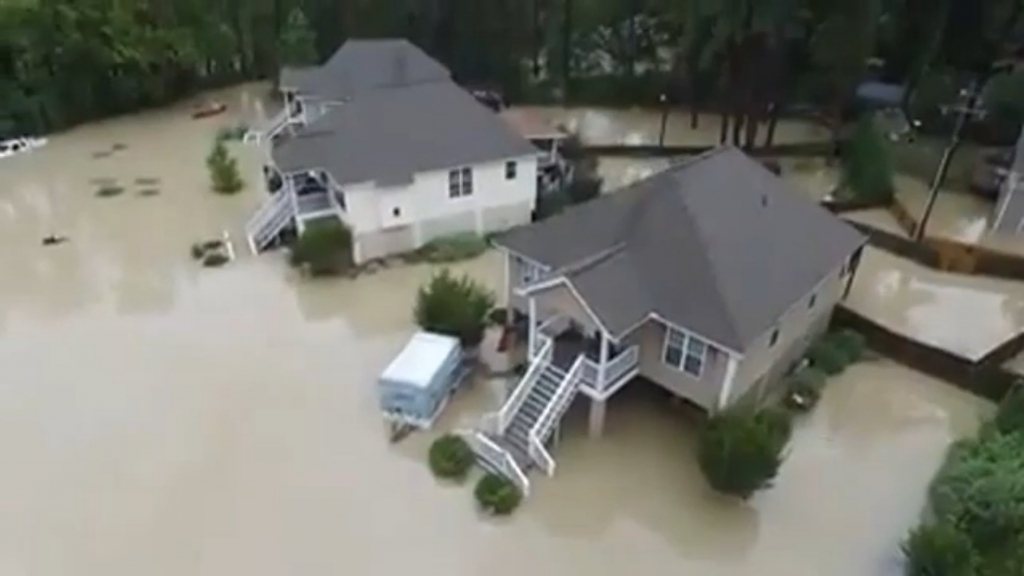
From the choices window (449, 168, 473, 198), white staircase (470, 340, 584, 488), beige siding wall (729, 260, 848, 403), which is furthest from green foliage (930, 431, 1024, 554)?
window (449, 168, 473, 198)

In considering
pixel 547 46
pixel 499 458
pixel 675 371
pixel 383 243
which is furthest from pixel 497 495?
pixel 547 46

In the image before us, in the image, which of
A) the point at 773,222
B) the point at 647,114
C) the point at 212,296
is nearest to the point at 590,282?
the point at 773,222

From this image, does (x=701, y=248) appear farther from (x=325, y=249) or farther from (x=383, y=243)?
(x=325, y=249)

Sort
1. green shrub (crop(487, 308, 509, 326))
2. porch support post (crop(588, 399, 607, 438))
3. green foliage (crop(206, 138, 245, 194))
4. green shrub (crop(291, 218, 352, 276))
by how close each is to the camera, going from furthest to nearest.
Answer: green foliage (crop(206, 138, 245, 194)) < green shrub (crop(291, 218, 352, 276)) < green shrub (crop(487, 308, 509, 326)) < porch support post (crop(588, 399, 607, 438))

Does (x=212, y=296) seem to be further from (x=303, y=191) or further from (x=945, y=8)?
(x=945, y=8)

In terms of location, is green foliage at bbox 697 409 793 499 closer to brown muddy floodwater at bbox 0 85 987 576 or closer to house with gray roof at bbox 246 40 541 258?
brown muddy floodwater at bbox 0 85 987 576

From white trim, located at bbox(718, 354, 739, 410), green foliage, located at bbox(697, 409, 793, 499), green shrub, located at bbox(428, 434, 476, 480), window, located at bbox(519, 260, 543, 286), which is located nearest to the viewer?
green foliage, located at bbox(697, 409, 793, 499)
